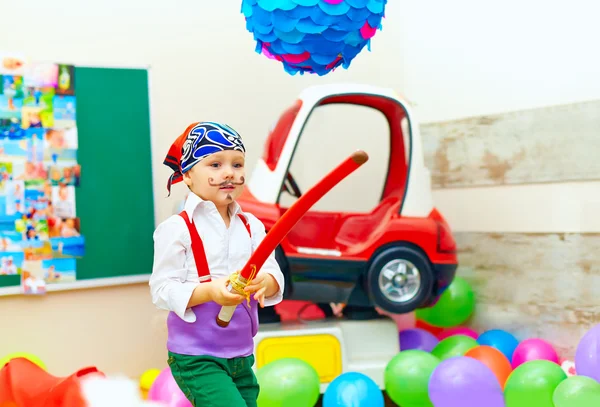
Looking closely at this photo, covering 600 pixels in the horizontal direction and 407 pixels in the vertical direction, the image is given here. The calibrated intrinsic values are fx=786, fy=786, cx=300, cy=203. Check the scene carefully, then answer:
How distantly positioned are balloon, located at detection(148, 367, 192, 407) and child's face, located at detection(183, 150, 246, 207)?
3.61ft

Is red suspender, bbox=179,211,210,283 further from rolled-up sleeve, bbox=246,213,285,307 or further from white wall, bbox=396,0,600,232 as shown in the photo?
white wall, bbox=396,0,600,232

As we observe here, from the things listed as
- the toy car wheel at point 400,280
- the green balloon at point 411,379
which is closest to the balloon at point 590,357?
the green balloon at point 411,379

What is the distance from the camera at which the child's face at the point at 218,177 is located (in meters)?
1.96

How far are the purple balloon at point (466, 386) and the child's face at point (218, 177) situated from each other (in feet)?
4.63

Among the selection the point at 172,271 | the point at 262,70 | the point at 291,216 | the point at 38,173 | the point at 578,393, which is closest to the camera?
the point at 291,216

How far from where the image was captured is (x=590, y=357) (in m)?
2.87

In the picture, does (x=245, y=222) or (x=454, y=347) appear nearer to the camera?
(x=245, y=222)

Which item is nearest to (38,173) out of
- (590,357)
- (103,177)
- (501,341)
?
(103,177)

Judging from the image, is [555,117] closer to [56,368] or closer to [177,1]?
[177,1]

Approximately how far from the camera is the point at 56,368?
387cm

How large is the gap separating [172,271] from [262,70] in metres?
2.58

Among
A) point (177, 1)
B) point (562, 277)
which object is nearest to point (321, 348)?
point (562, 277)

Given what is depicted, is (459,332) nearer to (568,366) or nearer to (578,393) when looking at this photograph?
(568,366)

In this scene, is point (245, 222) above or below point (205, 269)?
above
